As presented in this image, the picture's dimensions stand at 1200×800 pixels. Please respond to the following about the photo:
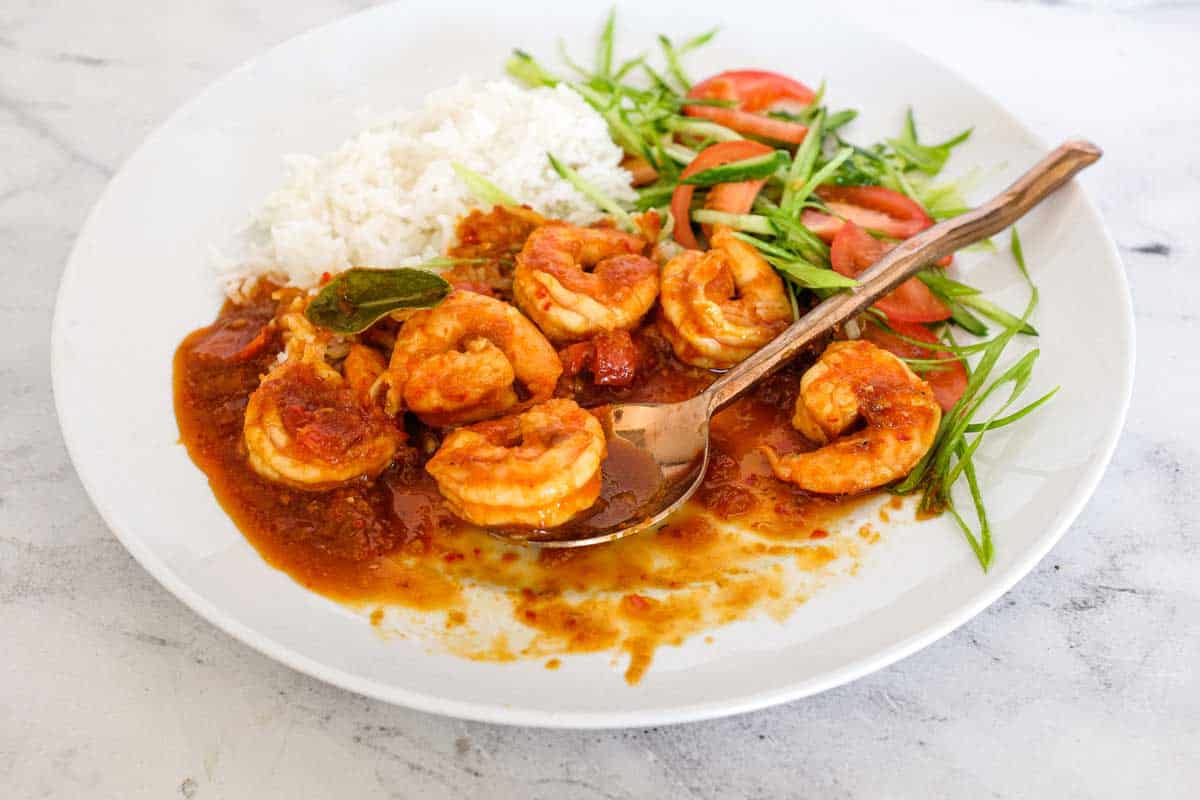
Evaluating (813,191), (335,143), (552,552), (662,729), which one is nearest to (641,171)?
(813,191)

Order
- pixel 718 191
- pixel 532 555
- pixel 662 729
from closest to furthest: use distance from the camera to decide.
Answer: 1. pixel 662 729
2. pixel 532 555
3. pixel 718 191

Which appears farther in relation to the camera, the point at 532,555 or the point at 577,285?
the point at 577,285

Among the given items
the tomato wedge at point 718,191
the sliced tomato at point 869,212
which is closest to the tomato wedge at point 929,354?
the sliced tomato at point 869,212

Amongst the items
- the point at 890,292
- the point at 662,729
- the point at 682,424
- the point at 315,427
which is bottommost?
the point at 662,729

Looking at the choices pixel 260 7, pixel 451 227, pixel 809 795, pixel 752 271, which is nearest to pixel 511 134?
pixel 451 227

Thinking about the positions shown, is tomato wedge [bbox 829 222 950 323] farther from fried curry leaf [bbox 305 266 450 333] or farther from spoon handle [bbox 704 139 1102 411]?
fried curry leaf [bbox 305 266 450 333]

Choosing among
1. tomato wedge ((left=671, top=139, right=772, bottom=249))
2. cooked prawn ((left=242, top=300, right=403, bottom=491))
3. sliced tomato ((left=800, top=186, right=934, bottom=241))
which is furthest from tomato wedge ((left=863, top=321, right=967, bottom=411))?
cooked prawn ((left=242, top=300, right=403, bottom=491))

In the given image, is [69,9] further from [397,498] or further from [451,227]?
[397,498]

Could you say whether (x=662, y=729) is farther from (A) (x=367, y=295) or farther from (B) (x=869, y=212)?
(B) (x=869, y=212)

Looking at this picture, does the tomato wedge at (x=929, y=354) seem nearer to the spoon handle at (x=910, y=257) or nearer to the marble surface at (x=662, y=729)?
the spoon handle at (x=910, y=257)
